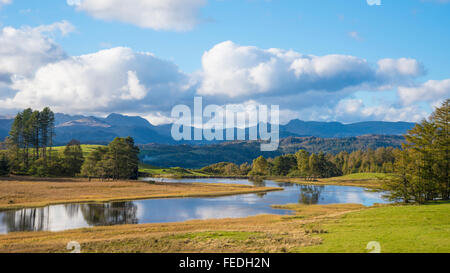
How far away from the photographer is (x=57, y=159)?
446 ft

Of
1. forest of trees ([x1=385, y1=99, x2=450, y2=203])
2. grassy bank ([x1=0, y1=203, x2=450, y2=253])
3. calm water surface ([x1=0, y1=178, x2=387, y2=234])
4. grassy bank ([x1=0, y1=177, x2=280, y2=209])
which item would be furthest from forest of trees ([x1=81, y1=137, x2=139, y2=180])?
forest of trees ([x1=385, y1=99, x2=450, y2=203])

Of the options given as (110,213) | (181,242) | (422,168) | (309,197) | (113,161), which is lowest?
(309,197)

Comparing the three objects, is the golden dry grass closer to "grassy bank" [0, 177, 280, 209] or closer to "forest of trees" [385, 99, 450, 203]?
"forest of trees" [385, 99, 450, 203]

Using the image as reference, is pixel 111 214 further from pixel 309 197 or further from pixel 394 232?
pixel 309 197

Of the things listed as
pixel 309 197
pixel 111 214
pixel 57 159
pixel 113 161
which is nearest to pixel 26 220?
pixel 111 214

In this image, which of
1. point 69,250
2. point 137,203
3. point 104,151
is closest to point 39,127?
point 104,151

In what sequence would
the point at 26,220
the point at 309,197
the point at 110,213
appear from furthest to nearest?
the point at 309,197 → the point at 110,213 → the point at 26,220

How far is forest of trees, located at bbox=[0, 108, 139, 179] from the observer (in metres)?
120

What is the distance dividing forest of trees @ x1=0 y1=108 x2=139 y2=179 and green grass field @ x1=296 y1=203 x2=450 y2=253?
101 m

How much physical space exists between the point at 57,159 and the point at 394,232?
137 m

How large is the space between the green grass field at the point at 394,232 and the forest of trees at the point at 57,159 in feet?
332

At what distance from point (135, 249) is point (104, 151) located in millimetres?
115956

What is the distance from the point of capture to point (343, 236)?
28.8 metres
